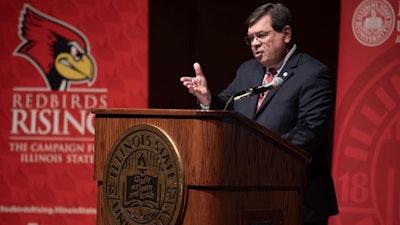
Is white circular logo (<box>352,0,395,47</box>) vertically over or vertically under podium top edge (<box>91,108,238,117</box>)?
over

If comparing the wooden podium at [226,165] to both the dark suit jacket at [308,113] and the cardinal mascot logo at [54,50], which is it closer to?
the dark suit jacket at [308,113]

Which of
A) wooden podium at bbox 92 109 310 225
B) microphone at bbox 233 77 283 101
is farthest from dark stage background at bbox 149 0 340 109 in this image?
wooden podium at bbox 92 109 310 225

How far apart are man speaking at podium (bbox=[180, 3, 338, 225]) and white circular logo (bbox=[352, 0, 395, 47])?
Answer: 1010 millimetres

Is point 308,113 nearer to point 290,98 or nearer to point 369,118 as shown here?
point 290,98

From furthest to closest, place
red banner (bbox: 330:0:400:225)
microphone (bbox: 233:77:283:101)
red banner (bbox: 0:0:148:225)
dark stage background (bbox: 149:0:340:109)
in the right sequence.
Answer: red banner (bbox: 0:0:148:225), dark stage background (bbox: 149:0:340:109), red banner (bbox: 330:0:400:225), microphone (bbox: 233:77:283:101)

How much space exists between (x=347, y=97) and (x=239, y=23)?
2.56 ft

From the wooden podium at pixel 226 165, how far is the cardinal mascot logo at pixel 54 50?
6.58 ft

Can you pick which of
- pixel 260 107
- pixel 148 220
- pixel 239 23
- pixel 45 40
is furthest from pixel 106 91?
pixel 148 220

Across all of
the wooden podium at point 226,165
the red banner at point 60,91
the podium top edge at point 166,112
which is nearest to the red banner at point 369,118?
the red banner at point 60,91

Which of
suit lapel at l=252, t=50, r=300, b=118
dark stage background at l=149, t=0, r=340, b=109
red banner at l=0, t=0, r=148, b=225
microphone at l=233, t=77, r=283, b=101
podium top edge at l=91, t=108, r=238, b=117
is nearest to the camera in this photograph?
podium top edge at l=91, t=108, r=238, b=117

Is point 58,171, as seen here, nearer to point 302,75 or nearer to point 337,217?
point 337,217

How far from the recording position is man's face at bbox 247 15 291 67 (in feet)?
9.29

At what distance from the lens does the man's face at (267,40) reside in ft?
9.29

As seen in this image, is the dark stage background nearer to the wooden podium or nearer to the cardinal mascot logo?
the cardinal mascot logo
